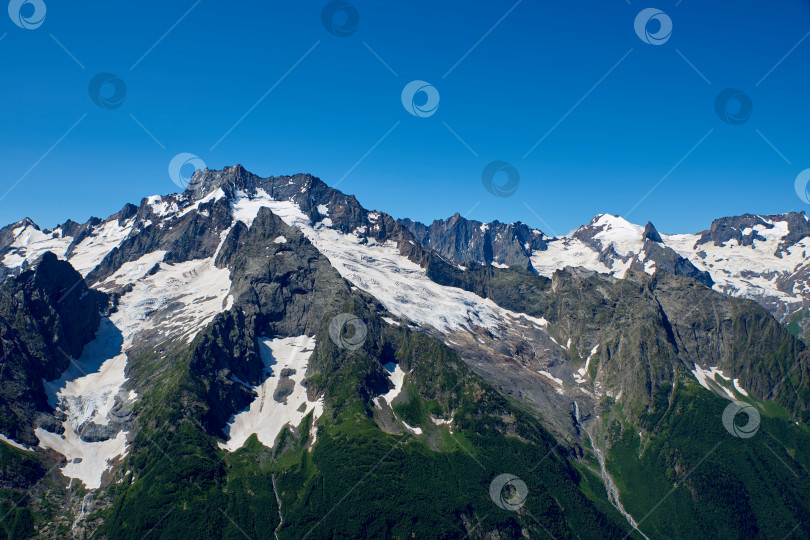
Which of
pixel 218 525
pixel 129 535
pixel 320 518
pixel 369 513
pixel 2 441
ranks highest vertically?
pixel 369 513

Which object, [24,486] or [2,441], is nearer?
[24,486]

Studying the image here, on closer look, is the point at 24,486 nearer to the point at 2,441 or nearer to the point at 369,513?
the point at 2,441

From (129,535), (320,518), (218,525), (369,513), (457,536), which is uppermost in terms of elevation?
(457,536)

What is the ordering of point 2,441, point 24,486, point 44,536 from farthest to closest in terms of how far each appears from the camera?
point 2,441
point 24,486
point 44,536

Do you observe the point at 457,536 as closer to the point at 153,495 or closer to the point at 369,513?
the point at 369,513

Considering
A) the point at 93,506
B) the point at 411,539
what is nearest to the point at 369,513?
the point at 411,539

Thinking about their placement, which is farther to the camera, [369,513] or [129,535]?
[369,513]

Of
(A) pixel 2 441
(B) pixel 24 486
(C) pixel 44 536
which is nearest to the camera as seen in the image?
(C) pixel 44 536

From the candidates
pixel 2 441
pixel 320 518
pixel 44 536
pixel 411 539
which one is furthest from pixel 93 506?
pixel 411 539

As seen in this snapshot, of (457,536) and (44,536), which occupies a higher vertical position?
(457,536)
